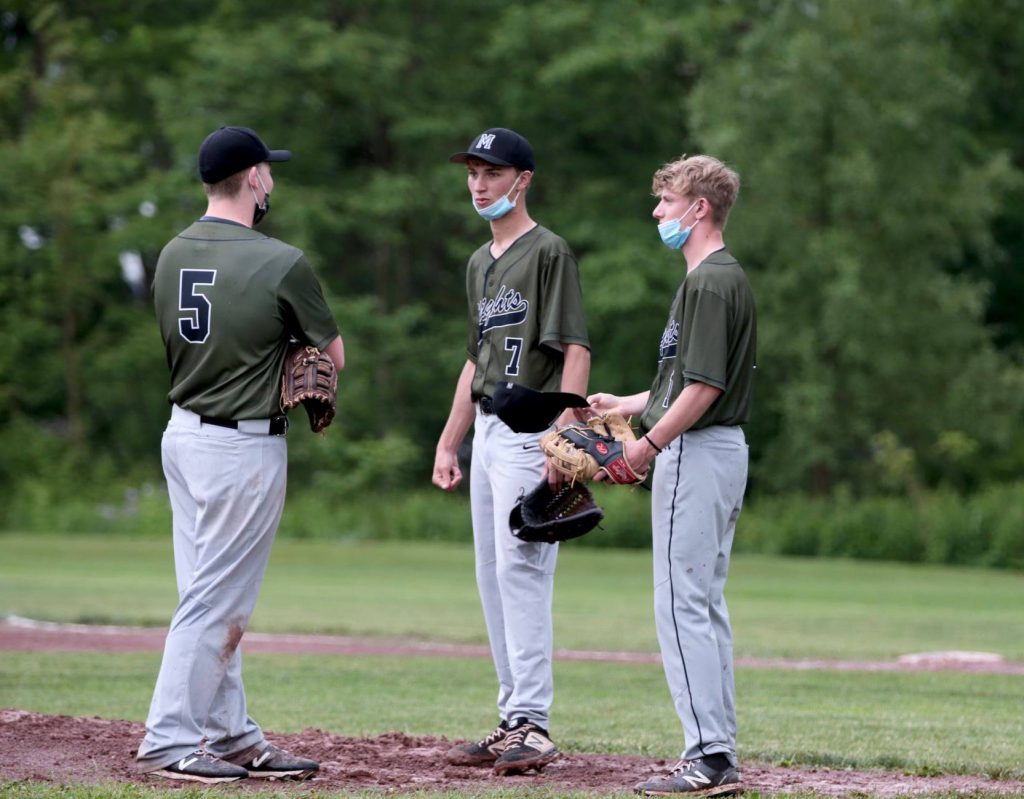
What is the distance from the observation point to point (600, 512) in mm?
6355

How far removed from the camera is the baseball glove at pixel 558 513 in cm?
631

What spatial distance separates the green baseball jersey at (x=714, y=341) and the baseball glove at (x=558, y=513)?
0.44 meters

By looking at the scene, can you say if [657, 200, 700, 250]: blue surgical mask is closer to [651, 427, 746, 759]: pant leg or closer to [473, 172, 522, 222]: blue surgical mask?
[651, 427, 746, 759]: pant leg

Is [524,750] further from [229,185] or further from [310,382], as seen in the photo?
[229,185]

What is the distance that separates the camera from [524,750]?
21.1 ft

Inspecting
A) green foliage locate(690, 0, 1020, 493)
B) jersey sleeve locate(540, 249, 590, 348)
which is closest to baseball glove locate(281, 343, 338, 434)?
jersey sleeve locate(540, 249, 590, 348)

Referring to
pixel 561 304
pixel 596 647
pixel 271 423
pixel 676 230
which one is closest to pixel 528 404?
pixel 561 304

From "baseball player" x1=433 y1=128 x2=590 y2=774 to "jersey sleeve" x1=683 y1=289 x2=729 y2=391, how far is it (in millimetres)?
819

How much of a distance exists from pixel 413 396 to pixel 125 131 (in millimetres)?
9983

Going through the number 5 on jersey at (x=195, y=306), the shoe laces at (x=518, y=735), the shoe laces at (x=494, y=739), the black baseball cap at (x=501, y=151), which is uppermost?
the black baseball cap at (x=501, y=151)

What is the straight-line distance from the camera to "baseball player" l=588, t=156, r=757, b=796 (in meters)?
5.85

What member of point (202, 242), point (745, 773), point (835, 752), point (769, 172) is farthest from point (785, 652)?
point (769, 172)

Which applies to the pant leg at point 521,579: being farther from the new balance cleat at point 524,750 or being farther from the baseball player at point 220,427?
the baseball player at point 220,427

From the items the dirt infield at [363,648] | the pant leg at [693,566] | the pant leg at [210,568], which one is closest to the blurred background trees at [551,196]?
the dirt infield at [363,648]
